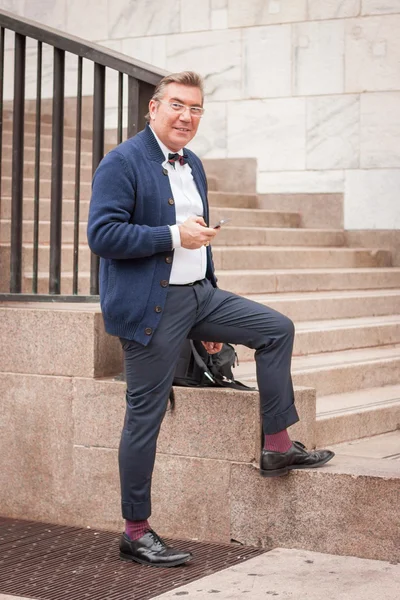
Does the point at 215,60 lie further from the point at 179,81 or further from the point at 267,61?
the point at 179,81

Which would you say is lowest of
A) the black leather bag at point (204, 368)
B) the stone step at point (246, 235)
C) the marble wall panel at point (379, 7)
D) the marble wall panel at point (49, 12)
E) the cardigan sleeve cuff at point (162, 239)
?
the black leather bag at point (204, 368)

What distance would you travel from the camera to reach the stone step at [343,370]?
6668mm

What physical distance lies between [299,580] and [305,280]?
4030 mm

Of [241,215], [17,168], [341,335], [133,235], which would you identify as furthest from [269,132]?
[133,235]

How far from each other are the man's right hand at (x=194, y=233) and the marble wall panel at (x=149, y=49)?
6.73m

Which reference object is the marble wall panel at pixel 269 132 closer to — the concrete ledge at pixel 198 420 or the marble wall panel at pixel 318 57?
the marble wall panel at pixel 318 57

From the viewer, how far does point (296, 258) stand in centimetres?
914

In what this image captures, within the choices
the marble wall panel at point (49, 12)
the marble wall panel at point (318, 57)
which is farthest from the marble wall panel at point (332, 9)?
the marble wall panel at point (49, 12)

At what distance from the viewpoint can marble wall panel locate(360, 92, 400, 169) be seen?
33.4 ft

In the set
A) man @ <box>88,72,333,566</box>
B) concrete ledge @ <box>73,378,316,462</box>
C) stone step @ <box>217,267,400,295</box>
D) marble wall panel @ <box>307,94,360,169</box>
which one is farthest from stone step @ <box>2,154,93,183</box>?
man @ <box>88,72,333,566</box>

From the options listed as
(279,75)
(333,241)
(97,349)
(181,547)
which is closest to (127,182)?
(97,349)

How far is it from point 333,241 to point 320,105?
1.29 m

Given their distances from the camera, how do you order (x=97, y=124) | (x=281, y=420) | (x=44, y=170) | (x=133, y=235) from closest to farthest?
(x=133, y=235)
(x=281, y=420)
(x=97, y=124)
(x=44, y=170)

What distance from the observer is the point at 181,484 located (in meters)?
5.70
